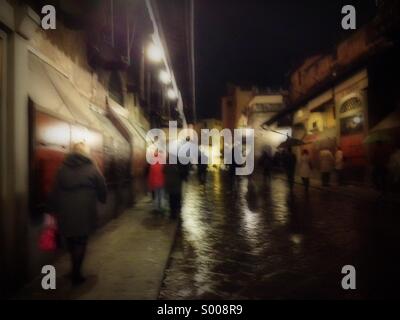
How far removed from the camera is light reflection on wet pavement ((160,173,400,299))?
484 centimetres

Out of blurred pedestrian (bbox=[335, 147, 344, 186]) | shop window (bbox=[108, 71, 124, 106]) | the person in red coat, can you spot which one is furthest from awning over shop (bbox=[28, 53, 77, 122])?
blurred pedestrian (bbox=[335, 147, 344, 186])

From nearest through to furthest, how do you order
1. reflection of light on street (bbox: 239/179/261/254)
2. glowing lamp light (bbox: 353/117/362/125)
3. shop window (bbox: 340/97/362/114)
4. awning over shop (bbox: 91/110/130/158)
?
reflection of light on street (bbox: 239/179/261/254) < awning over shop (bbox: 91/110/130/158) < glowing lamp light (bbox: 353/117/362/125) < shop window (bbox: 340/97/362/114)

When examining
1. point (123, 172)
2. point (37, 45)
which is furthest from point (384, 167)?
point (37, 45)

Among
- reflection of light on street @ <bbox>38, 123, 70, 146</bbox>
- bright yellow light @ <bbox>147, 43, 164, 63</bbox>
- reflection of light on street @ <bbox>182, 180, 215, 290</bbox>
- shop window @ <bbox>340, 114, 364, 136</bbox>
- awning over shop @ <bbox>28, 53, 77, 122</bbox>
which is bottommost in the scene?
reflection of light on street @ <bbox>182, 180, 215, 290</bbox>

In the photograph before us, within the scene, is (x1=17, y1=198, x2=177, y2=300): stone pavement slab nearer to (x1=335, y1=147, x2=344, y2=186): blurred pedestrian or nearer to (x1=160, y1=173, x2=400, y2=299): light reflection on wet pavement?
(x1=160, y1=173, x2=400, y2=299): light reflection on wet pavement

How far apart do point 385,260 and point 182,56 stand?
18.7 metres

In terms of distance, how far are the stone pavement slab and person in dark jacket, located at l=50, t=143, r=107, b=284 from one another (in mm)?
372

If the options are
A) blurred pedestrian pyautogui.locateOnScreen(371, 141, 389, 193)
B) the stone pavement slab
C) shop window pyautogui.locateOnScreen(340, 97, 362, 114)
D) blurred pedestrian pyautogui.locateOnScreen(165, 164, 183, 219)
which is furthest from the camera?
shop window pyautogui.locateOnScreen(340, 97, 362, 114)

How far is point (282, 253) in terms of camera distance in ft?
21.6

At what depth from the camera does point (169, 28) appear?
17.8m

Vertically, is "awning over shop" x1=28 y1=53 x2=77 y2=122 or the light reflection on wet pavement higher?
"awning over shop" x1=28 y1=53 x2=77 y2=122

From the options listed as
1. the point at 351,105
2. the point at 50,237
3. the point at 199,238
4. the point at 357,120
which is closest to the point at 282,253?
the point at 199,238

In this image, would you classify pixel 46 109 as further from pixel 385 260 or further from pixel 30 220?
pixel 385 260

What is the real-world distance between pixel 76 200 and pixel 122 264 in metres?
1.54
